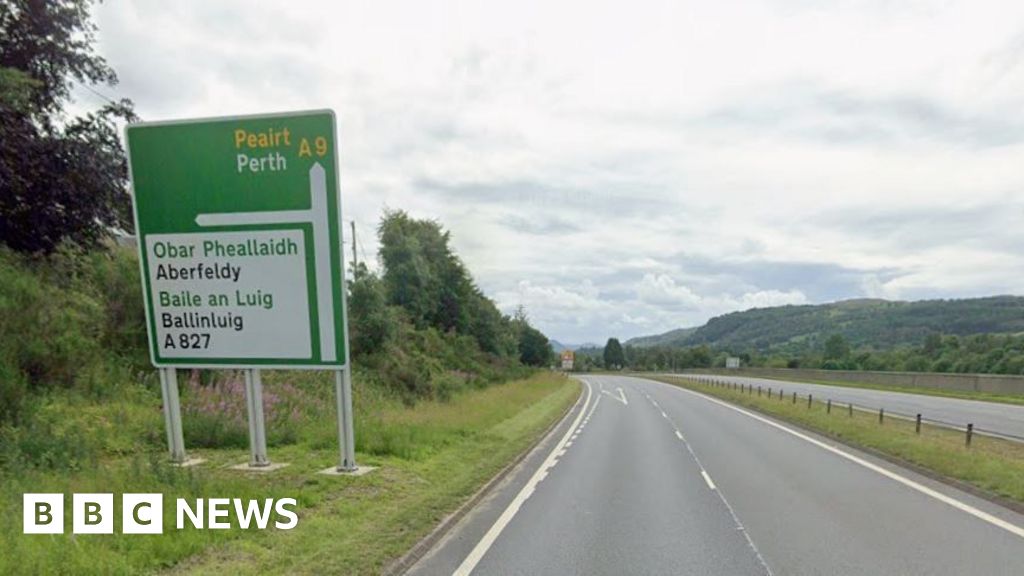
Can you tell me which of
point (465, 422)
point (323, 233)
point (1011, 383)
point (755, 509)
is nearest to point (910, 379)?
point (1011, 383)

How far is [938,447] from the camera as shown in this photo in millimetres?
14336

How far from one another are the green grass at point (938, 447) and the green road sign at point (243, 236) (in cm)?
1080

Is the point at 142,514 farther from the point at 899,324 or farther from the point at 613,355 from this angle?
the point at 613,355

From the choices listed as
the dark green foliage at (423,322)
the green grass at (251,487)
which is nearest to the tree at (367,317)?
the dark green foliage at (423,322)

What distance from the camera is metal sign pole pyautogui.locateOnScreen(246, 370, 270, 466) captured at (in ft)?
35.0

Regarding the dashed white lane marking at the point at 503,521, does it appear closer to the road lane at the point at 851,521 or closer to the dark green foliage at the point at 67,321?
the road lane at the point at 851,521

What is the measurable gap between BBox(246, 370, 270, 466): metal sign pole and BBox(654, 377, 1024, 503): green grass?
452 inches

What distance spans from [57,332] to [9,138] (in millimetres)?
4791

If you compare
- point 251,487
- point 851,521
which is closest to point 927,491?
point 851,521

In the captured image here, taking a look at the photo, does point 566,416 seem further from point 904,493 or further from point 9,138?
point 9,138

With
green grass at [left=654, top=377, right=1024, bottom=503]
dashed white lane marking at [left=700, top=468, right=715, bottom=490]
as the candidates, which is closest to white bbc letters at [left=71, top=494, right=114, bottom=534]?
dashed white lane marking at [left=700, top=468, right=715, bottom=490]

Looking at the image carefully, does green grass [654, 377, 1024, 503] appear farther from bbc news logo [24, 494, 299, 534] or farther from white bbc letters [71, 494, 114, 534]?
white bbc letters [71, 494, 114, 534]

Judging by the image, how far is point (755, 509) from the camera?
369 inches

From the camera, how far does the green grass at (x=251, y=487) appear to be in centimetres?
591
